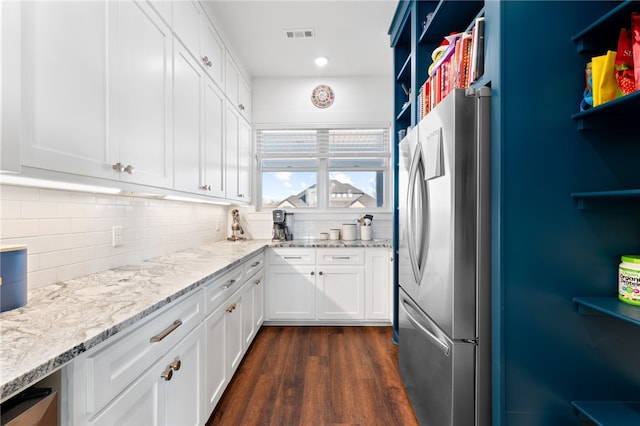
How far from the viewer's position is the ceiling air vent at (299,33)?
2742mm

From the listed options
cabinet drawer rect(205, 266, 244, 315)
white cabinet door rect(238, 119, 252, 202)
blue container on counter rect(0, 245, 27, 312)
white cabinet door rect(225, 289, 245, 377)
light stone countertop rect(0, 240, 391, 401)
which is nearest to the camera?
light stone countertop rect(0, 240, 391, 401)

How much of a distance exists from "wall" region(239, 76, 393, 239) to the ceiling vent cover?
93 centimetres

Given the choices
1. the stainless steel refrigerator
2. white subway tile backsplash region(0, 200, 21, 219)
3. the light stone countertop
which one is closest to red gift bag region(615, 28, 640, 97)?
the stainless steel refrigerator

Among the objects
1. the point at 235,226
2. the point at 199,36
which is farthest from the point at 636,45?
the point at 235,226

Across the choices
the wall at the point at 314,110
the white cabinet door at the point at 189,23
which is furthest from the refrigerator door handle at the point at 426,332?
the white cabinet door at the point at 189,23

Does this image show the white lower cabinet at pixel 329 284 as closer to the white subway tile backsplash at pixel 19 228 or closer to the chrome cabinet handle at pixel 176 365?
the chrome cabinet handle at pixel 176 365

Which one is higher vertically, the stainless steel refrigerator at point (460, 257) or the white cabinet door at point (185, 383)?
the stainless steel refrigerator at point (460, 257)

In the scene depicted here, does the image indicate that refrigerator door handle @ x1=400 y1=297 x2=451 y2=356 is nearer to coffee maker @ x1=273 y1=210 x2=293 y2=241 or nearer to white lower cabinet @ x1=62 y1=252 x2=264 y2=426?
white lower cabinet @ x1=62 y1=252 x2=264 y2=426

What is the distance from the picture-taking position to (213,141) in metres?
2.47

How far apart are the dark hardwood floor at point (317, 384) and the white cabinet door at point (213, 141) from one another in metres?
1.39

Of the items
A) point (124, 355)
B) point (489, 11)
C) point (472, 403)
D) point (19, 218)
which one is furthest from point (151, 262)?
point (489, 11)

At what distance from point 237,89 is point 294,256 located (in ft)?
5.85

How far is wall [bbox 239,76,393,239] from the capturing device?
3.74 meters

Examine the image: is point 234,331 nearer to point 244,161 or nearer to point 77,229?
point 77,229
